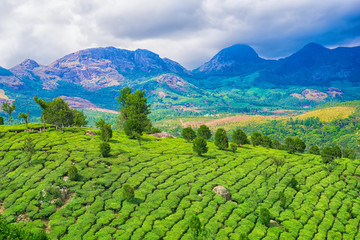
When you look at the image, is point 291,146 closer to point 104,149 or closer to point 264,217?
point 264,217

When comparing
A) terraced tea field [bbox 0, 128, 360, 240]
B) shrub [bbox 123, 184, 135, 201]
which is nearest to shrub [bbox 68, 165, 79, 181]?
terraced tea field [bbox 0, 128, 360, 240]

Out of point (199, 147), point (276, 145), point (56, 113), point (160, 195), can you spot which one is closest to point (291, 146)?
point (276, 145)

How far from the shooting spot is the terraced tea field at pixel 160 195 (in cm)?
4472

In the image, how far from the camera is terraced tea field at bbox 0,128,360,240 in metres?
44.7

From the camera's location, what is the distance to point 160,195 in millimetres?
54344

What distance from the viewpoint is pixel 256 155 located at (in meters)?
89.1

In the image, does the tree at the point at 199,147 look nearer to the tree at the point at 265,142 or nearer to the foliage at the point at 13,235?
the tree at the point at 265,142

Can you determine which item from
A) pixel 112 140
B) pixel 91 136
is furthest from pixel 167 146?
pixel 91 136

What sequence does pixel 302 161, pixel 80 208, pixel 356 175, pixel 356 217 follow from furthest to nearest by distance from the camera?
Result: pixel 302 161 < pixel 356 175 < pixel 356 217 < pixel 80 208

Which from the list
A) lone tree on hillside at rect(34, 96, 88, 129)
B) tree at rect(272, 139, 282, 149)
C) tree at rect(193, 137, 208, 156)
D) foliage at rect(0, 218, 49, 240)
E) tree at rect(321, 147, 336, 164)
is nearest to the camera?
foliage at rect(0, 218, 49, 240)

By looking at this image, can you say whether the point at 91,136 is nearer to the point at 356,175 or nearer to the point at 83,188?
the point at 83,188

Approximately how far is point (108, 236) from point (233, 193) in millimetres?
31260

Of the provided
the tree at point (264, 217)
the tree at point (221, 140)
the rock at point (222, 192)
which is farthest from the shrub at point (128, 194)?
the tree at point (221, 140)

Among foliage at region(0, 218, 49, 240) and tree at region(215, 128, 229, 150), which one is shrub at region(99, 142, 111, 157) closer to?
foliage at region(0, 218, 49, 240)
